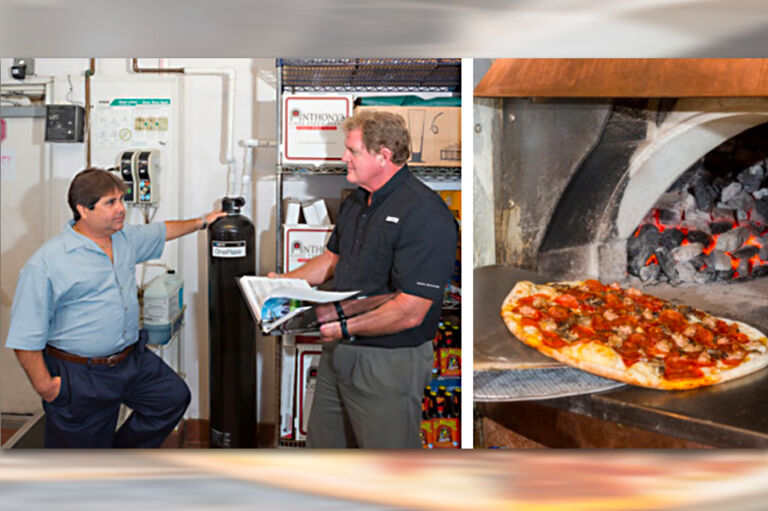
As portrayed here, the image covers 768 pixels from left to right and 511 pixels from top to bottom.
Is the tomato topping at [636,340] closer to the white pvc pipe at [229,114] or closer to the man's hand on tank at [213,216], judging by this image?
the man's hand on tank at [213,216]

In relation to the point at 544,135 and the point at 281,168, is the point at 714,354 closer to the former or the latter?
the point at 544,135

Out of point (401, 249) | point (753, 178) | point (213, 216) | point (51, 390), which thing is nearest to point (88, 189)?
point (213, 216)

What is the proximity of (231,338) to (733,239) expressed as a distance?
210 centimetres

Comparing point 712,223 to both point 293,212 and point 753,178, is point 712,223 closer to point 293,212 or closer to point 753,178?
point 753,178

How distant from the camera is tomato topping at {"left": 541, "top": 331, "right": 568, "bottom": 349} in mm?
1865

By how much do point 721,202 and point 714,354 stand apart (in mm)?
780

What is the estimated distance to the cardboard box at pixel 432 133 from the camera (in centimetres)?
241

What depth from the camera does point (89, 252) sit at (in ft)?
7.13

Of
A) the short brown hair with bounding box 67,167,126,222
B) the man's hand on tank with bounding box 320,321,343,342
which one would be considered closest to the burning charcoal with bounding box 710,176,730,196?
the man's hand on tank with bounding box 320,321,343,342

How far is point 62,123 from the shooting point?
279cm

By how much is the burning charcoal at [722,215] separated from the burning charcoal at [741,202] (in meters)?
0.02

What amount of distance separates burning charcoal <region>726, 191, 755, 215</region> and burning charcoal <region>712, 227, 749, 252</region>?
0.09 m

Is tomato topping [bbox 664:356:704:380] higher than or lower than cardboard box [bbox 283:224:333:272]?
lower

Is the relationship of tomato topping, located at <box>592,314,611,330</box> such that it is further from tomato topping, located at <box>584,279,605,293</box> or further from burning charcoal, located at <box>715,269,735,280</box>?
burning charcoal, located at <box>715,269,735,280</box>
